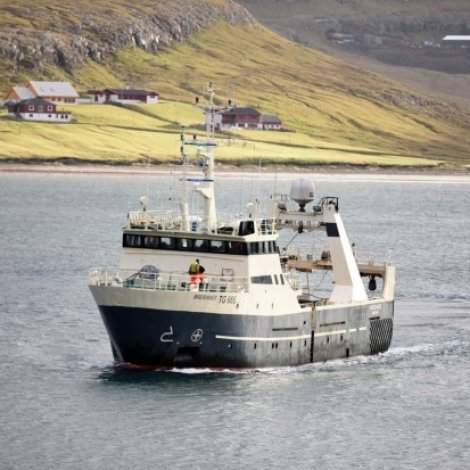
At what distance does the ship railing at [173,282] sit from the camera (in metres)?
58.8

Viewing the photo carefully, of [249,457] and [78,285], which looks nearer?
[249,457]

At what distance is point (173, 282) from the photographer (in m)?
59.4

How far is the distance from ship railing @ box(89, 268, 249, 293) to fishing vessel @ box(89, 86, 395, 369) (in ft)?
0.12

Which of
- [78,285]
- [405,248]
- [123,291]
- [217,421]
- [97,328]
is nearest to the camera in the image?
[217,421]

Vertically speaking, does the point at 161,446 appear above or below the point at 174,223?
below

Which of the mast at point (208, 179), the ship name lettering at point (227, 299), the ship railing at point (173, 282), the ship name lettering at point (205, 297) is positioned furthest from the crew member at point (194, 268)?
the mast at point (208, 179)

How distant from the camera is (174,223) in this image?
202ft

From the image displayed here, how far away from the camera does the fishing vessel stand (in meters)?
58.7

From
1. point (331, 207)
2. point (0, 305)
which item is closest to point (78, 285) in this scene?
point (0, 305)

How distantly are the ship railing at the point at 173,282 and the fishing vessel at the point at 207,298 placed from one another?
36mm

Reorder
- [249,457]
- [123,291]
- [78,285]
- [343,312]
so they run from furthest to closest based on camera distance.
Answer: [78,285] → [343,312] → [123,291] → [249,457]

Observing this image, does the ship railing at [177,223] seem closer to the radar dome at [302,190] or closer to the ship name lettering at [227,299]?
the ship name lettering at [227,299]

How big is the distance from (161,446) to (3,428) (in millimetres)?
5242

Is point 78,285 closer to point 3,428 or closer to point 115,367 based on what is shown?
point 115,367
